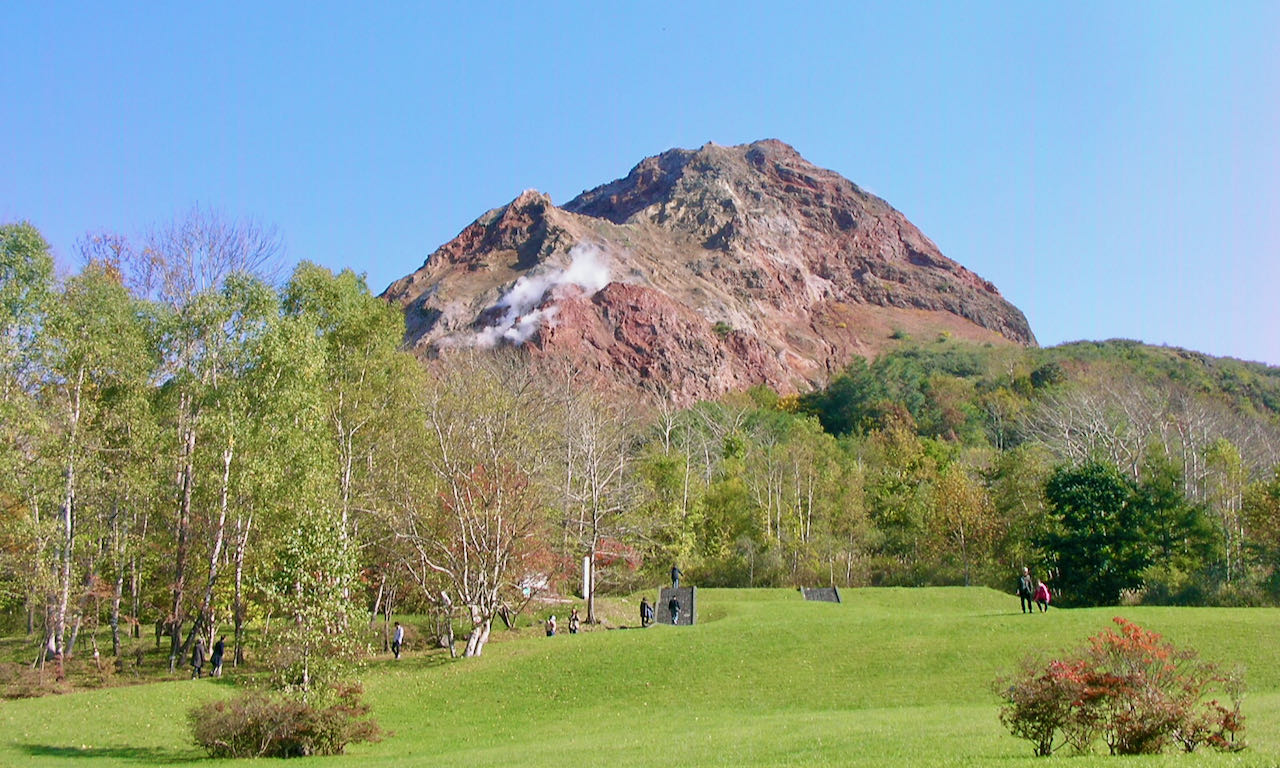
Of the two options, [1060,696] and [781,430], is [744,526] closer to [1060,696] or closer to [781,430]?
[781,430]

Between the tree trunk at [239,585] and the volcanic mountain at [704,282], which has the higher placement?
the volcanic mountain at [704,282]

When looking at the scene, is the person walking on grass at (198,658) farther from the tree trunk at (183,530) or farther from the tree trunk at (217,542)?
the tree trunk at (183,530)

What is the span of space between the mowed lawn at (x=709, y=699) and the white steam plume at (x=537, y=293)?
72660 millimetres

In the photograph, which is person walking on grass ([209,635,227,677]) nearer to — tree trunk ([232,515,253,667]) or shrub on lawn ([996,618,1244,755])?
tree trunk ([232,515,253,667])

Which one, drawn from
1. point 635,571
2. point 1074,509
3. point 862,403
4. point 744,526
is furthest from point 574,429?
point 862,403

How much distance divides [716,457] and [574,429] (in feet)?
80.0

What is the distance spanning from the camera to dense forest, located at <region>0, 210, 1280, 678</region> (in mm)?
30141

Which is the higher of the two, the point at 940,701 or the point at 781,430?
the point at 781,430

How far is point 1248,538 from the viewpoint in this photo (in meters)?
46.3

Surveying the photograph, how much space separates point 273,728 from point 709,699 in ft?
36.8

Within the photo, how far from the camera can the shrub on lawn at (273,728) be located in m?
19.9

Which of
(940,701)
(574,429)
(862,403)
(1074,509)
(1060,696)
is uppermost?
(862,403)

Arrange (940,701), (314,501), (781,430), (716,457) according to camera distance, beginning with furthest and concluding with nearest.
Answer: (781,430) < (716,457) < (314,501) < (940,701)

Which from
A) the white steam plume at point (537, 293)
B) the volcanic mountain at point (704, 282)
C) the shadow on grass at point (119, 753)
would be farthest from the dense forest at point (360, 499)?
the volcanic mountain at point (704, 282)
